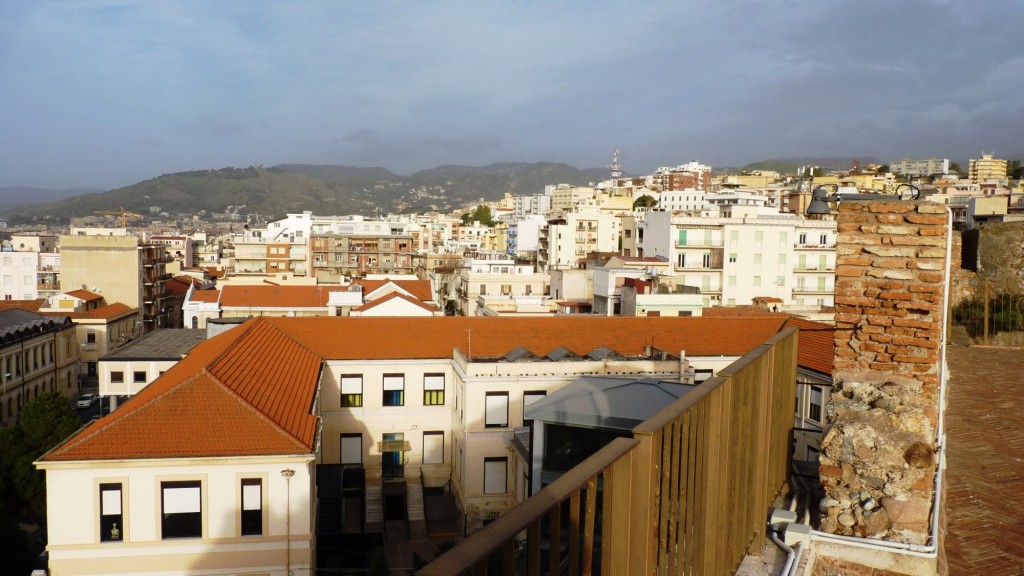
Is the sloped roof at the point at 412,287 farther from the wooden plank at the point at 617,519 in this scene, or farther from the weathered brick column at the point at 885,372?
the wooden plank at the point at 617,519

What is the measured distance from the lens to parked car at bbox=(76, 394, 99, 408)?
42.5 m

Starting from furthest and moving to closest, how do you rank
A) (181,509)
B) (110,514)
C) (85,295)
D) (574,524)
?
1. (85,295)
2. (181,509)
3. (110,514)
4. (574,524)

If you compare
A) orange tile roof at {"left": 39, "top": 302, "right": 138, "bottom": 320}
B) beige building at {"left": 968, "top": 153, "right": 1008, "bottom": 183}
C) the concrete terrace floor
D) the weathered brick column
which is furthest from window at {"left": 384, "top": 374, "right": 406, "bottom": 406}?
beige building at {"left": 968, "top": 153, "right": 1008, "bottom": 183}

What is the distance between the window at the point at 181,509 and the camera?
14.5 m

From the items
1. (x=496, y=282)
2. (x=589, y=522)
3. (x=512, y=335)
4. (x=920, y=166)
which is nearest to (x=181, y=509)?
(x=589, y=522)

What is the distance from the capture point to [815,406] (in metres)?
20.8

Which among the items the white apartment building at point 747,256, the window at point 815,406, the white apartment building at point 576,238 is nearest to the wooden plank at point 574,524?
the window at point 815,406

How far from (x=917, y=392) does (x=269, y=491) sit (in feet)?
41.9

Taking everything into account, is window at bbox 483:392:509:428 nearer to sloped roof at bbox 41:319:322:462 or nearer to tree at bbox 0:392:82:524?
sloped roof at bbox 41:319:322:462

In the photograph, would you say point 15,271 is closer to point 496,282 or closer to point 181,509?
point 496,282

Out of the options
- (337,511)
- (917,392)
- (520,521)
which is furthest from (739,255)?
(520,521)

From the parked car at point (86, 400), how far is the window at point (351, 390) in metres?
24.9

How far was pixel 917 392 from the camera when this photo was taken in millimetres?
4996

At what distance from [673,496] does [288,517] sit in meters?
13.3
